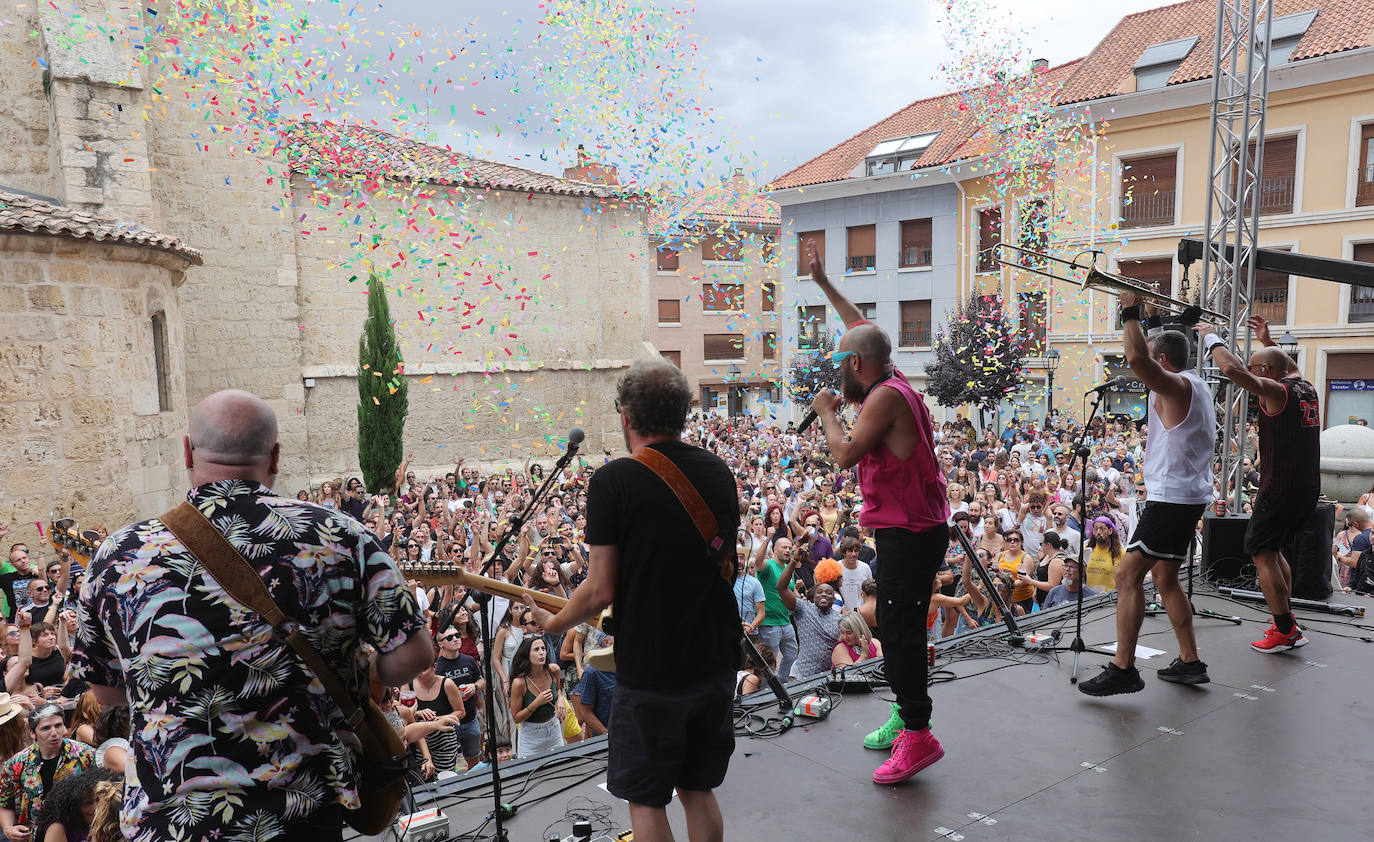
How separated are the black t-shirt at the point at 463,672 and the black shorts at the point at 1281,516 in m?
4.43

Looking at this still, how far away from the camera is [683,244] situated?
3005cm

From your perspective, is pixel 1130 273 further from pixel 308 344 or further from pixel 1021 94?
pixel 308 344

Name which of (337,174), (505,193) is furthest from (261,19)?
(505,193)

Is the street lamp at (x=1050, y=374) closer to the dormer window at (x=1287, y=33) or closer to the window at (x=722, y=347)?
the dormer window at (x=1287, y=33)

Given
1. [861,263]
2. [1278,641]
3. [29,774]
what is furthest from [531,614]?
[861,263]

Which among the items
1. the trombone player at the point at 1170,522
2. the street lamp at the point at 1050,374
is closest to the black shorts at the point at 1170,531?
the trombone player at the point at 1170,522

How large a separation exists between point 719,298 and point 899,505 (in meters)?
30.0

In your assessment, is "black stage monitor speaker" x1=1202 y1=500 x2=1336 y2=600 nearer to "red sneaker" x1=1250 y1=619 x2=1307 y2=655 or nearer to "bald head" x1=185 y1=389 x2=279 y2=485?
"red sneaker" x1=1250 y1=619 x2=1307 y2=655

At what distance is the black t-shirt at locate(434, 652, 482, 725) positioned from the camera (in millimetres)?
5332

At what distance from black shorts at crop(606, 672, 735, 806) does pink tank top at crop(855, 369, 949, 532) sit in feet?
3.43

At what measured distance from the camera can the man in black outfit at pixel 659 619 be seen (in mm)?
2162

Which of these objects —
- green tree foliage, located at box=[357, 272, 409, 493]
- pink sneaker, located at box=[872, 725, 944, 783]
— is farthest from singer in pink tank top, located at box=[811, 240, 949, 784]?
green tree foliage, located at box=[357, 272, 409, 493]

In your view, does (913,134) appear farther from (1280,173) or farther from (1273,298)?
(1273,298)

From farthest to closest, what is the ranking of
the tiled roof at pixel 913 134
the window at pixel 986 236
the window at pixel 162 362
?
1. the tiled roof at pixel 913 134
2. the window at pixel 986 236
3. the window at pixel 162 362
